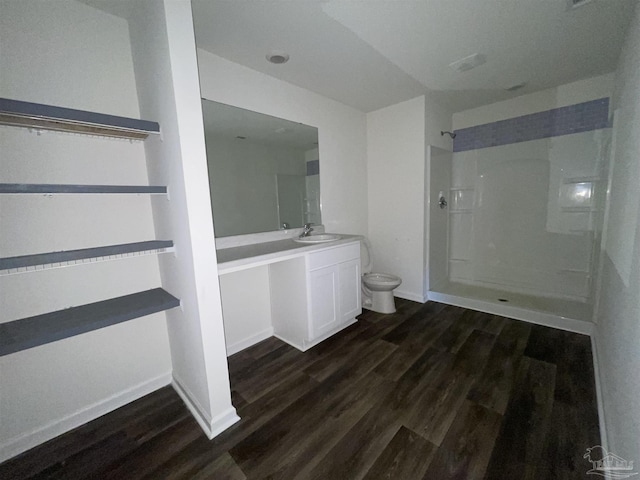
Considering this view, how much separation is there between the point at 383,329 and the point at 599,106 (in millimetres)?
3009

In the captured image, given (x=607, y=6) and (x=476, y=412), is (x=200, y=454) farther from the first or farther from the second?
(x=607, y=6)

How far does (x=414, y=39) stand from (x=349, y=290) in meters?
2.06

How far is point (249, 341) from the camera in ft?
7.38

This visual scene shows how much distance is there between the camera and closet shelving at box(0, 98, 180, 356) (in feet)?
3.40

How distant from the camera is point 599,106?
245 centimetres

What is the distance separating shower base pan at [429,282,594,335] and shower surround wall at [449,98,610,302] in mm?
237

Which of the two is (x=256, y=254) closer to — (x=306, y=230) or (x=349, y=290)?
(x=306, y=230)

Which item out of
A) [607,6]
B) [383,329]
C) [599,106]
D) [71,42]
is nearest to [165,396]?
[383,329]

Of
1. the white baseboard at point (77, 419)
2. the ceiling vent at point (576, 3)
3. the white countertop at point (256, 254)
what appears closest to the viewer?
the white baseboard at point (77, 419)

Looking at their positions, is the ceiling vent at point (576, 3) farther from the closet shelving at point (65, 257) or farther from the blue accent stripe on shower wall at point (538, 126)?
the closet shelving at point (65, 257)

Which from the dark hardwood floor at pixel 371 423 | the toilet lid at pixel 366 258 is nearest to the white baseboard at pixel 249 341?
the dark hardwood floor at pixel 371 423

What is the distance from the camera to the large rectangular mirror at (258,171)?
6.49 ft

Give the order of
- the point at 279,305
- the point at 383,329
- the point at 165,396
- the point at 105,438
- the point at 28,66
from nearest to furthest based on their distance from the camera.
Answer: the point at 28,66 < the point at 105,438 < the point at 165,396 < the point at 279,305 < the point at 383,329

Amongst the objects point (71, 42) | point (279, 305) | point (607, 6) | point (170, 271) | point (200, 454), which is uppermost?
point (607, 6)
